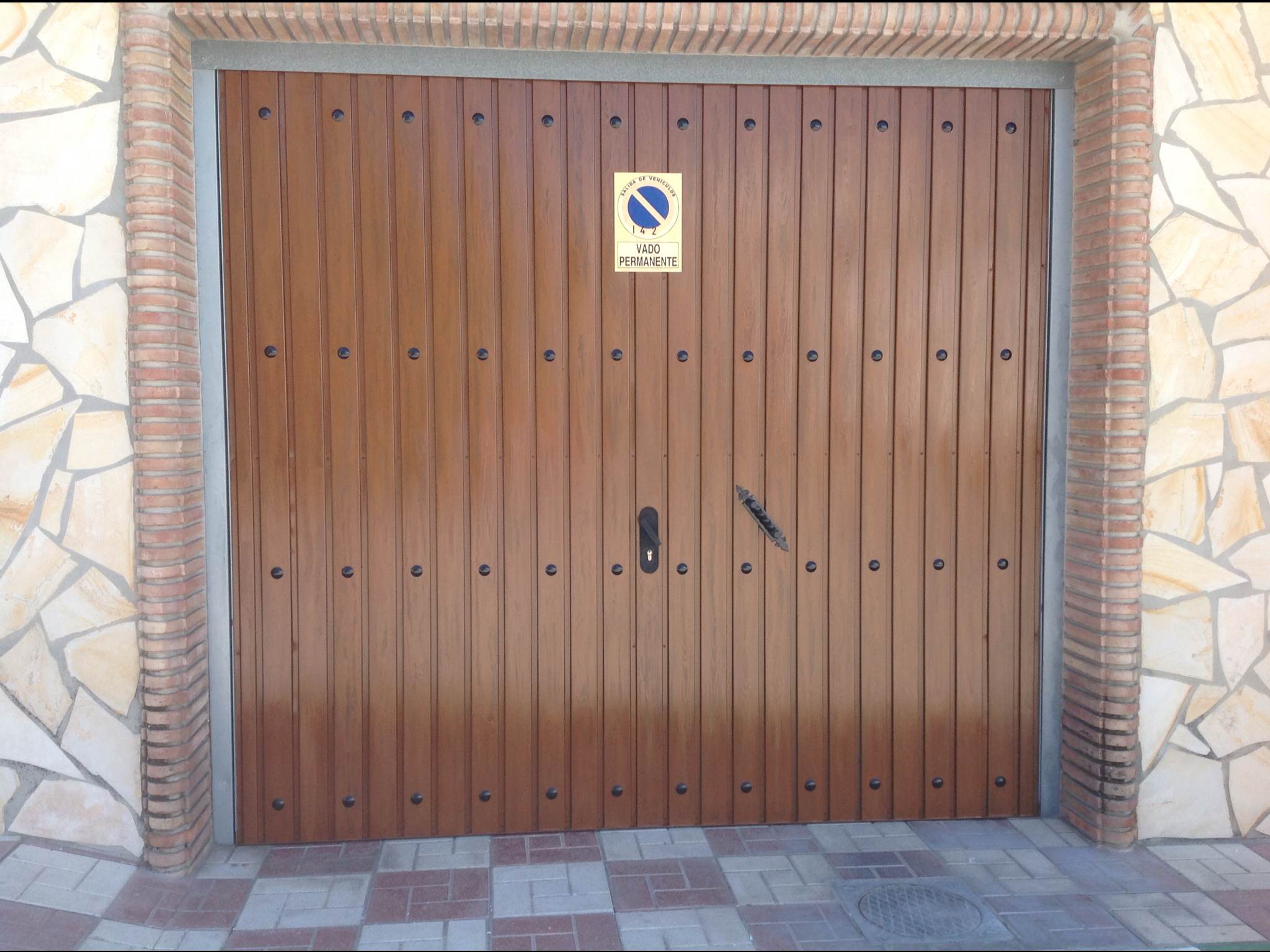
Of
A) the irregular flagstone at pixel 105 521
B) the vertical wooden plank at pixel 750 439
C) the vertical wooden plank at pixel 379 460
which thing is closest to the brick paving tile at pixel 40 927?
the vertical wooden plank at pixel 379 460

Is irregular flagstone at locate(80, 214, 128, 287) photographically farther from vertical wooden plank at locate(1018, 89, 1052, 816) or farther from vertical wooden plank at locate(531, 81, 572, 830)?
vertical wooden plank at locate(1018, 89, 1052, 816)

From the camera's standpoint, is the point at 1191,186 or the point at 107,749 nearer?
the point at 107,749

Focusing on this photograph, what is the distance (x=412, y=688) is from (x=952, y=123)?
2736 millimetres

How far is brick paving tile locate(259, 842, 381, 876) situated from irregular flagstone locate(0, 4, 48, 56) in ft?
8.81

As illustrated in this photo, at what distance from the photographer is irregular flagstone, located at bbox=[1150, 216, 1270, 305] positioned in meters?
3.41

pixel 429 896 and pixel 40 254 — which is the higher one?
pixel 40 254

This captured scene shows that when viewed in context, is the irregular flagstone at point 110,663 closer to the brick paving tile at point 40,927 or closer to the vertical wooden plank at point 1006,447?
the brick paving tile at point 40,927

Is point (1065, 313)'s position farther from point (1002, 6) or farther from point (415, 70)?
point (415, 70)

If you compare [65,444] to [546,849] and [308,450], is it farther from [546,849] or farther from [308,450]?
[546,849]

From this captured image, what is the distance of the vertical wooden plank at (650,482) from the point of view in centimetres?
347

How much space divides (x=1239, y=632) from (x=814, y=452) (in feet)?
5.27

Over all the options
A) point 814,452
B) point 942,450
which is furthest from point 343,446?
point 942,450

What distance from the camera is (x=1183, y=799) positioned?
3.54m

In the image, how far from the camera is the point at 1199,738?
3.54 metres
